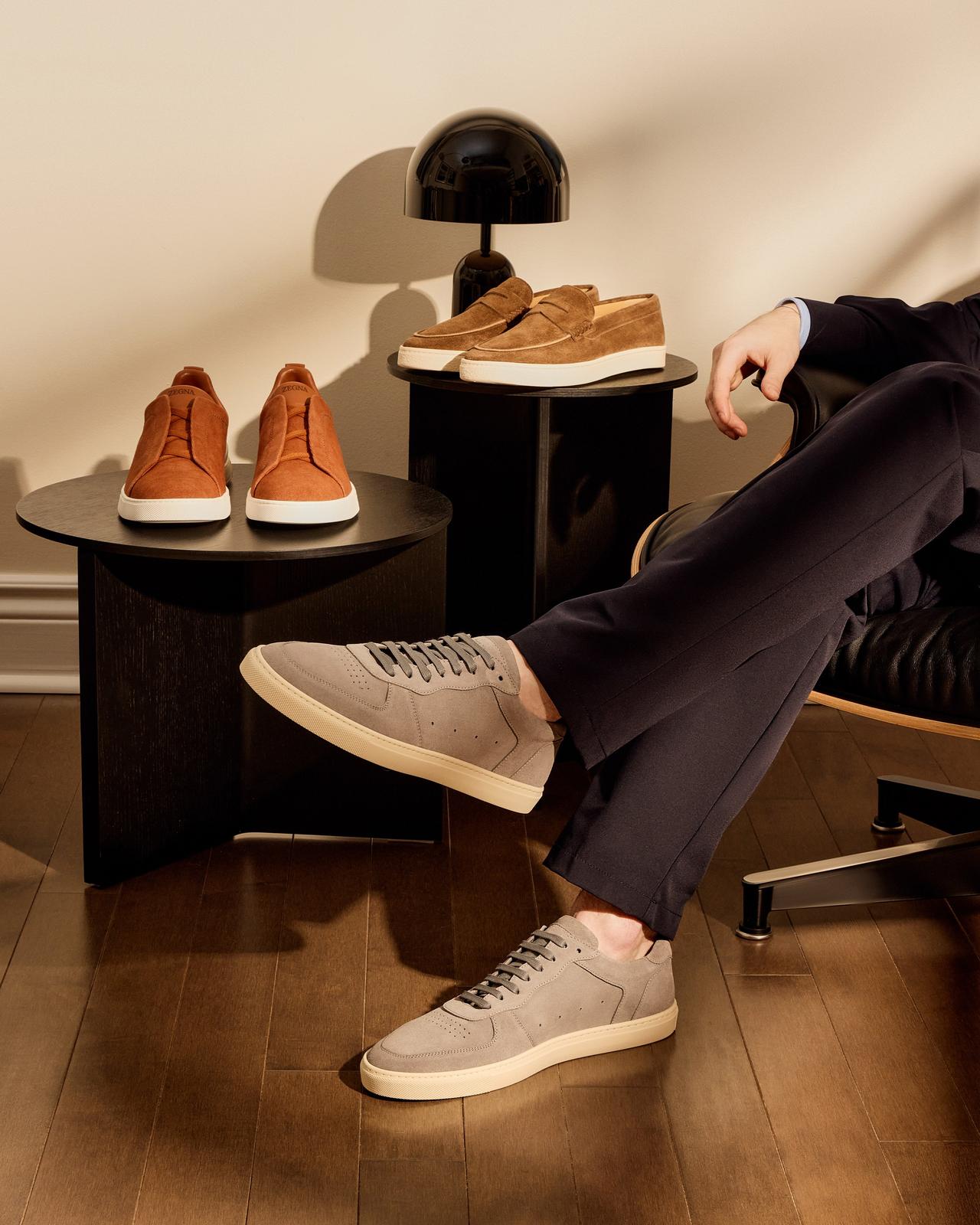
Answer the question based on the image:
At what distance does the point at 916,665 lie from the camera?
125 centimetres

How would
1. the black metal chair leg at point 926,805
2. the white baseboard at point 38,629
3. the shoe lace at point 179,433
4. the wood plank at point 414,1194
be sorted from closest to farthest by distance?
the wood plank at point 414,1194, the shoe lace at point 179,433, the black metal chair leg at point 926,805, the white baseboard at point 38,629

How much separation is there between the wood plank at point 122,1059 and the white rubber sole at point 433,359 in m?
0.68

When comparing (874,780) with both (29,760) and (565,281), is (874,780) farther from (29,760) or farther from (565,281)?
(29,760)

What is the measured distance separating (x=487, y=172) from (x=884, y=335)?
1.80ft

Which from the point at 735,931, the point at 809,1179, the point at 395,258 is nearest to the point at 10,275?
the point at 395,258

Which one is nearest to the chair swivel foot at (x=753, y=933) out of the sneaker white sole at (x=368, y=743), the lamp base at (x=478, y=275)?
the sneaker white sole at (x=368, y=743)

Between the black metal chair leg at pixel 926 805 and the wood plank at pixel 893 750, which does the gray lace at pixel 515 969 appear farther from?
the wood plank at pixel 893 750

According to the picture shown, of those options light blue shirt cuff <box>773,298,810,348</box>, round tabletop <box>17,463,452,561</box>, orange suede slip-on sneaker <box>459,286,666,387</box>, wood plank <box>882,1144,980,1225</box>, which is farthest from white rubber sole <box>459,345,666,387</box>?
wood plank <box>882,1144,980,1225</box>

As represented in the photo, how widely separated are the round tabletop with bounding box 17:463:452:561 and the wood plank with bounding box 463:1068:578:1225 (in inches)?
22.3

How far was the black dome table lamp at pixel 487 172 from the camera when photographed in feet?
5.62

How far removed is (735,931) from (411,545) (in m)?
0.57

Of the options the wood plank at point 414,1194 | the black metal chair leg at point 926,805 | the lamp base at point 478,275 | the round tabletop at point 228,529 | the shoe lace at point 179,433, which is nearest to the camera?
the wood plank at point 414,1194

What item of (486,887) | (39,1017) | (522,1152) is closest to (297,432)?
(486,887)

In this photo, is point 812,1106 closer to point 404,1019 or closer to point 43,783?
point 404,1019
